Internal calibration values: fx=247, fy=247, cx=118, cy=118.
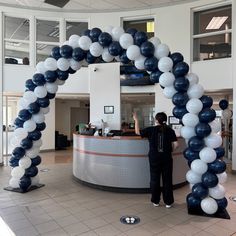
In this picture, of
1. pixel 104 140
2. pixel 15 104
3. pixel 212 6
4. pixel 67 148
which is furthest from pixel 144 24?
pixel 67 148

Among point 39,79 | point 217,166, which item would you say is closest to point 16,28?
point 39,79

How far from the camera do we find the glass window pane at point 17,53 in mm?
7508

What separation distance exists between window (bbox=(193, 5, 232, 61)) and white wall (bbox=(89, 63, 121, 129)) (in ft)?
7.88

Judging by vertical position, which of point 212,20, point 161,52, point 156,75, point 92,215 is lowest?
point 92,215

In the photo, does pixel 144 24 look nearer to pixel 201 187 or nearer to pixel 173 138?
pixel 173 138

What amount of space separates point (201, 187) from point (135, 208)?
3.61ft

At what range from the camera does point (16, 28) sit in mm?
7871

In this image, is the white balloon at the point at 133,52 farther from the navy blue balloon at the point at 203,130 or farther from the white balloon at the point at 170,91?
the navy blue balloon at the point at 203,130

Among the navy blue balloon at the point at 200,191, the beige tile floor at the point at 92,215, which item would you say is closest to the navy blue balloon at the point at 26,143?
the beige tile floor at the point at 92,215

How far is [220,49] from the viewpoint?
6770 millimetres

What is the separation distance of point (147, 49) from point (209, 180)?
2.18 metres

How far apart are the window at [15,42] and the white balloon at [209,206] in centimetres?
652

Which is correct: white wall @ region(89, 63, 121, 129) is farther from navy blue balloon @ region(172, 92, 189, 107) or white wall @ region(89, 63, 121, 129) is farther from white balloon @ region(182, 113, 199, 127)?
white balloon @ region(182, 113, 199, 127)

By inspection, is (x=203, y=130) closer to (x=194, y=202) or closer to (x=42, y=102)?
(x=194, y=202)
